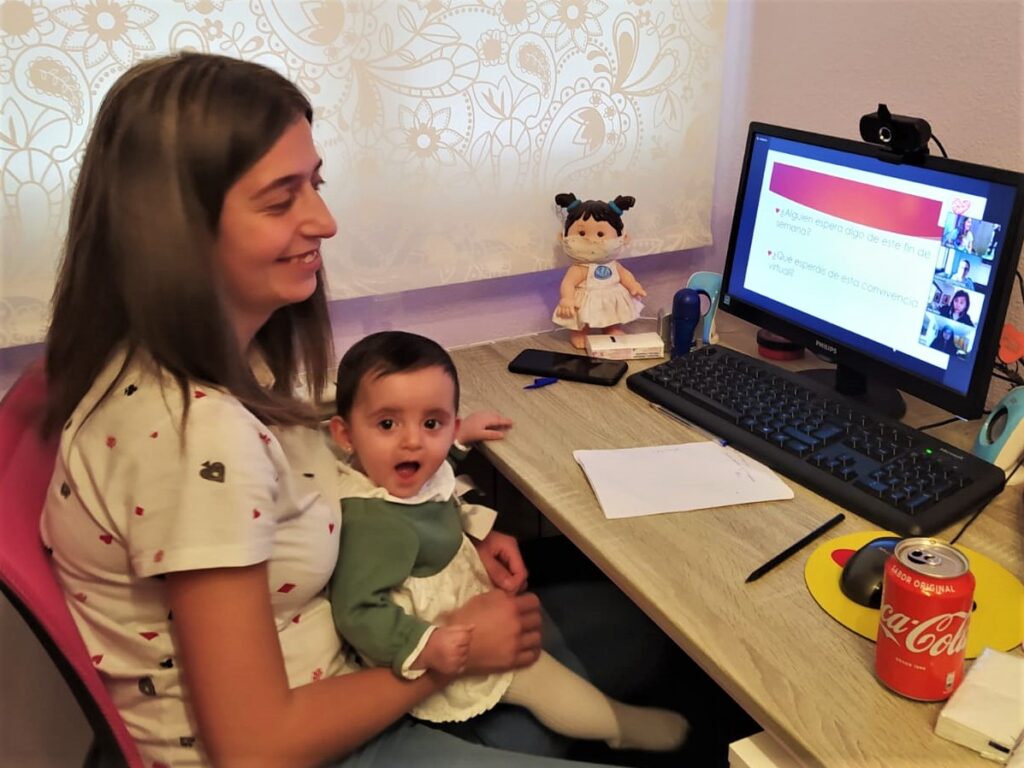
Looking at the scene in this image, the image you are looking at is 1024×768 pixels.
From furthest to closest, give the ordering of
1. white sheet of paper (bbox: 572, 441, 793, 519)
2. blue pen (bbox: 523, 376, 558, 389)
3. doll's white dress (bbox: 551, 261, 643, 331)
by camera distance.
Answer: doll's white dress (bbox: 551, 261, 643, 331), blue pen (bbox: 523, 376, 558, 389), white sheet of paper (bbox: 572, 441, 793, 519)

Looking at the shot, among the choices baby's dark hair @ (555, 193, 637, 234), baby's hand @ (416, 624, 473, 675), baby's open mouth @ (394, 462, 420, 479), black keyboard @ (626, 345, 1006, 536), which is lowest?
baby's hand @ (416, 624, 473, 675)

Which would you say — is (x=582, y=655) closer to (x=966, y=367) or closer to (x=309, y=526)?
(x=309, y=526)

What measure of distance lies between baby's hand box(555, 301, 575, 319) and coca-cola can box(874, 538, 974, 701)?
3.04ft

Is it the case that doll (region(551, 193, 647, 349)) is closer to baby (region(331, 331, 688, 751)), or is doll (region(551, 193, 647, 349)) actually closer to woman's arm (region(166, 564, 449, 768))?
baby (region(331, 331, 688, 751))

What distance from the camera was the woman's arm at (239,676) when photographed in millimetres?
803

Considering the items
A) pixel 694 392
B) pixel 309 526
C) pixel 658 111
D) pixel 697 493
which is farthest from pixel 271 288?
pixel 658 111

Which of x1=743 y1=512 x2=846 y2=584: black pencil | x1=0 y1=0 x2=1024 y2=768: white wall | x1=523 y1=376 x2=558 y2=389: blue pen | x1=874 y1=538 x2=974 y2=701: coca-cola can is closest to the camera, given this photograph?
x1=874 y1=538 x2=974 y2=701: coca-cola can

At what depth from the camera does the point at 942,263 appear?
47.3 inches

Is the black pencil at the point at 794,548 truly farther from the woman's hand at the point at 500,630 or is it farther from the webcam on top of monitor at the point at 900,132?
the webcam on top of monitor at the point at 900,132

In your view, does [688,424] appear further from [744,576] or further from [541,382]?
[744,576]

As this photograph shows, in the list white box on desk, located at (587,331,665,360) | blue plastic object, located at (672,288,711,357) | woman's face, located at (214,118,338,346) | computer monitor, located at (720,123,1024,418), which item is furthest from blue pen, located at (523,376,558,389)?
woman's face, located at (214,118,338,346)

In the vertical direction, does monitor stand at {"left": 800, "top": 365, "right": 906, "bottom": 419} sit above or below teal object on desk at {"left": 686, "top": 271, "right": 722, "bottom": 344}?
below

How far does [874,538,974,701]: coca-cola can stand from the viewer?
740mm

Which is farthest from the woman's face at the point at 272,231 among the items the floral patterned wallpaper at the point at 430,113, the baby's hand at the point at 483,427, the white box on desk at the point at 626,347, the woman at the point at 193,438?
the white box on desk at the point at 626,347
